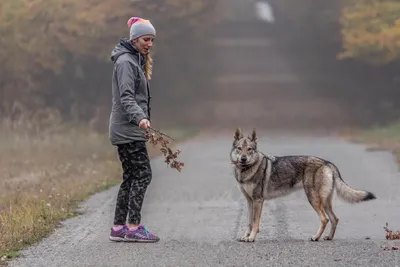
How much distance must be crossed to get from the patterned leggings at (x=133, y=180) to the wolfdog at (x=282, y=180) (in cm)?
81

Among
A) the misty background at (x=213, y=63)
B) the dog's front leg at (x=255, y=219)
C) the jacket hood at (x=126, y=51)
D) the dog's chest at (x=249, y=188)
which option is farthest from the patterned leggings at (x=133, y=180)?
the misty background at (x=213, y=63)

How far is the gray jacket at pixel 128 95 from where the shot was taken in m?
7.26

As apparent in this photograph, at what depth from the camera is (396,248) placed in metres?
6.79

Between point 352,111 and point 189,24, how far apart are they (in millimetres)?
5674

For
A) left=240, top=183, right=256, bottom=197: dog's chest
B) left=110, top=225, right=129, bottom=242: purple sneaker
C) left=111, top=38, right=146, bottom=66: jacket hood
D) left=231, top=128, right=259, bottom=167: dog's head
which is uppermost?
left=111, top=38, right=146, bottom=66: jacket hood

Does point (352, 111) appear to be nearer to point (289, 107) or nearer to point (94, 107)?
point (289, 107)

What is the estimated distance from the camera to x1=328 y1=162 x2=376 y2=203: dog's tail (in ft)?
24.9

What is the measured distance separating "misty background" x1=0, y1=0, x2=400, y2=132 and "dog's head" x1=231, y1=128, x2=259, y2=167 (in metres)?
16.0

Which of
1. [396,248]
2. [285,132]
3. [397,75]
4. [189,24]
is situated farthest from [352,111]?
[396,248]

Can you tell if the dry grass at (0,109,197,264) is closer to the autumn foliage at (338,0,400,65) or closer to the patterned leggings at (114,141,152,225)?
the patterned leggings at (114,141,152,225)

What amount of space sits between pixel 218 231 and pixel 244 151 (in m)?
0.89

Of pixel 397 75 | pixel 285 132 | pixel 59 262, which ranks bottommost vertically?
pixel 59 262

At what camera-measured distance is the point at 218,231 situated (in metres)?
8.10

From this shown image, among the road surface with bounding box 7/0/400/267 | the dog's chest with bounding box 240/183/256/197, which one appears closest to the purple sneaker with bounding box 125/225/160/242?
the road surface with bounding box 7/0/400/267
